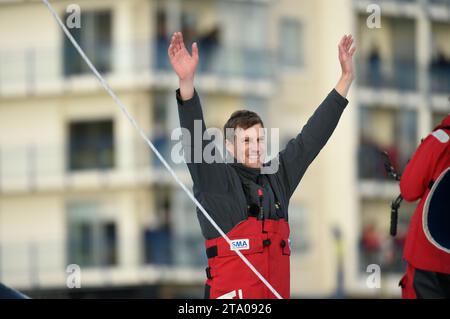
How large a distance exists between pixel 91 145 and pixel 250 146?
3785 centimetres

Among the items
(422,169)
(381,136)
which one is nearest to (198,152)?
(422,169)

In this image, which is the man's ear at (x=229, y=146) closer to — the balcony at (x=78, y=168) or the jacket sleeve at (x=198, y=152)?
the jacket sleeve at (x=198, y=152)

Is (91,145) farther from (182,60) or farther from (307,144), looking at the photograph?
(182,60)

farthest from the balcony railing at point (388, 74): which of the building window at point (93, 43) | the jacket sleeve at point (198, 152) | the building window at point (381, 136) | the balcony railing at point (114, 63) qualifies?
the jacket sleeve at point (198, 152)

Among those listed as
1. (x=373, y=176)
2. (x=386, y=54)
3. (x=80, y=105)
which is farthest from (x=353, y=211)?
(x=80, y=105)

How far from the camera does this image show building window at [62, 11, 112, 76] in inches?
1825

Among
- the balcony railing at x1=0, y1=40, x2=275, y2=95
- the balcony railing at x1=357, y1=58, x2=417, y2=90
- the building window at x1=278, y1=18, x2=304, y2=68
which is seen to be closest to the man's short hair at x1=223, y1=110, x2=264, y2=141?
the balcony railing at x1=0, y1=40, x2=275, y2=95

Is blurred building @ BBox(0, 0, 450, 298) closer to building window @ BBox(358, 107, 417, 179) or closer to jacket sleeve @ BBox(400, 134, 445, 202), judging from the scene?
building window @ BBox(358, 107, 417, 179)

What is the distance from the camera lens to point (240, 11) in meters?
47.9

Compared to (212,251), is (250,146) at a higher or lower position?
higher

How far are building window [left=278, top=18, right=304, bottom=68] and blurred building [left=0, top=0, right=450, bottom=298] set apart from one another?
0.05m

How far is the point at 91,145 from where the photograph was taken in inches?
1823

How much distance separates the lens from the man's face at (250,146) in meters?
8.68

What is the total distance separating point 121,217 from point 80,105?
12.8 ft
